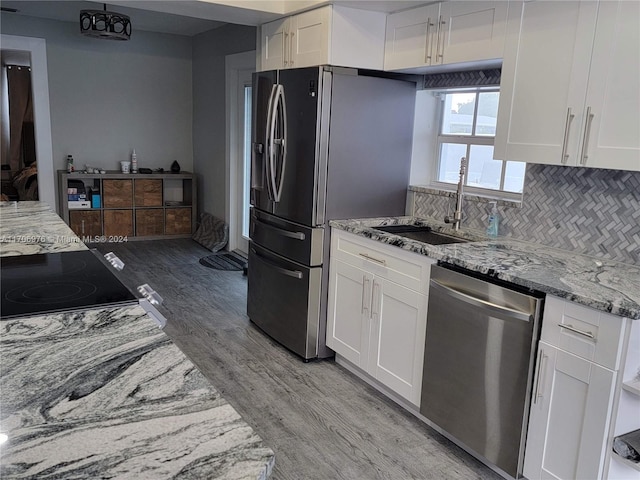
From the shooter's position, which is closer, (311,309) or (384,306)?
(384,306)

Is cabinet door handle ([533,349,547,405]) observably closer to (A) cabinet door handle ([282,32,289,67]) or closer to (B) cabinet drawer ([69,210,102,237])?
(A) cabinet door handle ([282,32,289,67])

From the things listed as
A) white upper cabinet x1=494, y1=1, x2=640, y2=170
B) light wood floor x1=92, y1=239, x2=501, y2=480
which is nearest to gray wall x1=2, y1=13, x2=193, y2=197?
Answer: light wood floor x1=92, y1=239, x2=501, y2=480

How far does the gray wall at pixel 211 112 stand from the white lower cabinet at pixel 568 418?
4.57m

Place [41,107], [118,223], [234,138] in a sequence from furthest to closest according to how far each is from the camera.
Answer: [118,223] < [41,107] < [234,138]

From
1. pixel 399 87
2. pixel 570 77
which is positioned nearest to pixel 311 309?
pixel 399 87

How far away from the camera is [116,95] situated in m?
6.54

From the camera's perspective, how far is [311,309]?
329cm

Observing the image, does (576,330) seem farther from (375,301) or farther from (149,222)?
(149,222)

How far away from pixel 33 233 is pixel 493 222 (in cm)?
230

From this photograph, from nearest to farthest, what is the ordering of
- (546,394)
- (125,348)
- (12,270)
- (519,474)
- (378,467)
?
(125,348) < (12,270) < (546,394) < (519,474) < (378,467)

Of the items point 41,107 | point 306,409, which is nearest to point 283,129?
point 306,409

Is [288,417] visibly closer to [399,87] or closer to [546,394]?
[546,394]

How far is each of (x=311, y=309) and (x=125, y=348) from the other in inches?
Result: 83.1

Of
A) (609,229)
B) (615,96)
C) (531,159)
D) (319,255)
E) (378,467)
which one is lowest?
(378,467)
